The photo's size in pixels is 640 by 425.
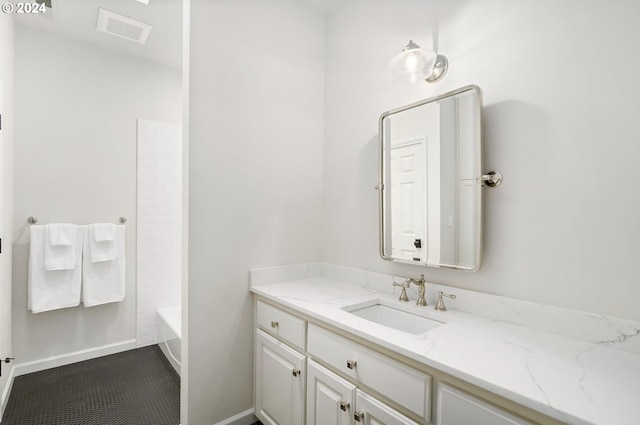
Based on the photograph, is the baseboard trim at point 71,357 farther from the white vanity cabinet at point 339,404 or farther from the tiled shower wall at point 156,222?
the white vanity cabinet at point 339,404

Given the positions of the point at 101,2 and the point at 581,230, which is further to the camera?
the point at 101,2

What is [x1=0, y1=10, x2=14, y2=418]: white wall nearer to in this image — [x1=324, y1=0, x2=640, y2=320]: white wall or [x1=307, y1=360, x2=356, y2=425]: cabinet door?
[x1=307, y1=360, x2=356, y2=425]: cabinet door

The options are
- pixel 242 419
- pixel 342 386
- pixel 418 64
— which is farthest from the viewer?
pixel 242 419

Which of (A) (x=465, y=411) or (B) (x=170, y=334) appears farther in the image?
(B) (x=170, y=334)

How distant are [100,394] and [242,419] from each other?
1.13m

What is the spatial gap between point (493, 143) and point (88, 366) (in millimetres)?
3351

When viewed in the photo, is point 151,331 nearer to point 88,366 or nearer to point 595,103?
point 88,366

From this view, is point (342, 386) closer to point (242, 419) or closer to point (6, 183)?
point (242, 419)

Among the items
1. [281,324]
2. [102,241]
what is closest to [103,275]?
[102,241]

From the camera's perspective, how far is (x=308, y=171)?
2186mm

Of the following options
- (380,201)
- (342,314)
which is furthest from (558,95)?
(342,314)

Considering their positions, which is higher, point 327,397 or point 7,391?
point 327,397

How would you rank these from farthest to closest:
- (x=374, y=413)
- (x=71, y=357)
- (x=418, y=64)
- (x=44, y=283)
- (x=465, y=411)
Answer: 1. (x=71, y=357)
2. (x=44, y=283)
3. (x=418, y=64)
4. (x=374, y=413)
5. (x=465, y=411)

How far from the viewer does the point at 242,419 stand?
1.81m
